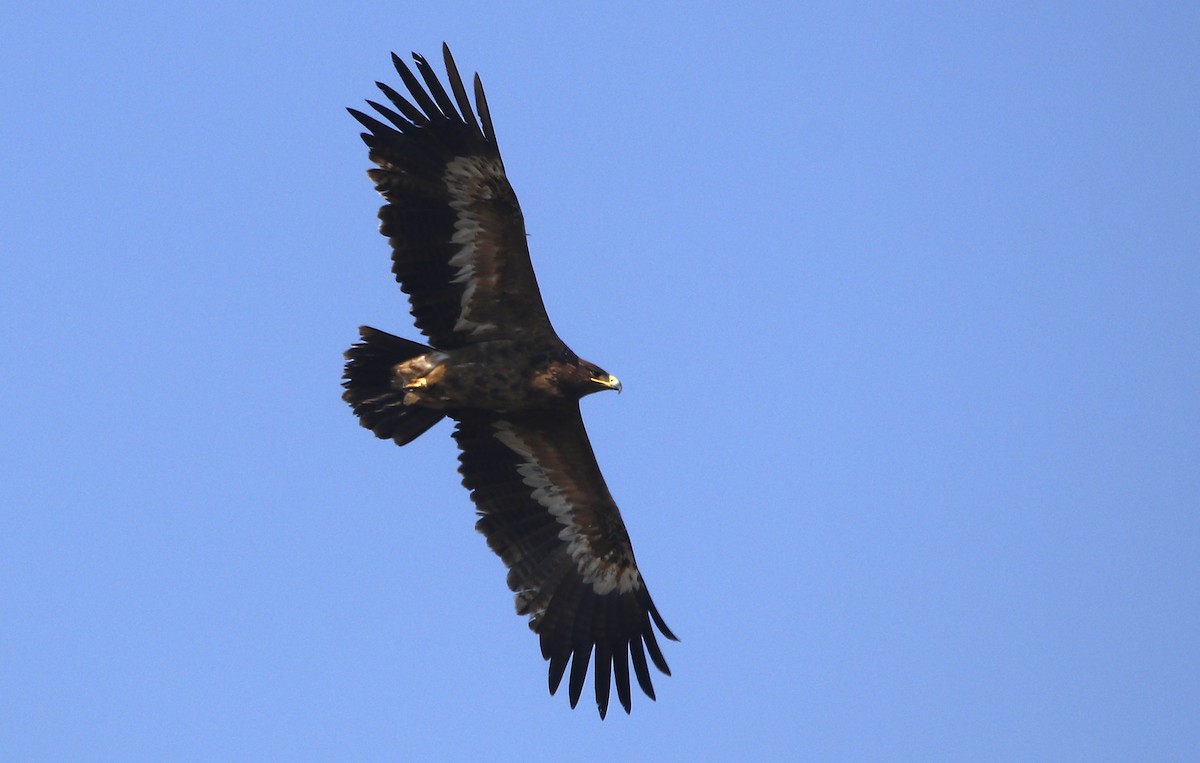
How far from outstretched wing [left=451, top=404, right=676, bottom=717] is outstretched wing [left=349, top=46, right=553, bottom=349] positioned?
4.94 ft

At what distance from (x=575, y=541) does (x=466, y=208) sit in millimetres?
3555

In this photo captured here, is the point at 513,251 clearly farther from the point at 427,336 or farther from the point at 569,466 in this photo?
the point at 569,466

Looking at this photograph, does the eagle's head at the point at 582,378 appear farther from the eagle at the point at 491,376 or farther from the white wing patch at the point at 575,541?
the white wing patch at the point at 575,541

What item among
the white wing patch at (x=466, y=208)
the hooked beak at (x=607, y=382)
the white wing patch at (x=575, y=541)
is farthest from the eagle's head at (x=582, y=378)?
the white wing patch at (x=575, y=541)

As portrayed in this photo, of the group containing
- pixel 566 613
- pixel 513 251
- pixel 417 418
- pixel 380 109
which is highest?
pixel 380 109

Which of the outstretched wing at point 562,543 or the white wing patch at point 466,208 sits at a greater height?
the white wing patch at point 466,208

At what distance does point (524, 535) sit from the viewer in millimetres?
15789

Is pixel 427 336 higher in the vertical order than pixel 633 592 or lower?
higher

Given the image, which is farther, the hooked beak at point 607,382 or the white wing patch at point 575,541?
the white wing patch at point 575,541

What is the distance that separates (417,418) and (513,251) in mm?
1746

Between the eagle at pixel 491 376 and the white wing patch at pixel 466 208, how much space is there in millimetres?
11

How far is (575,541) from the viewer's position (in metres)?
16.0

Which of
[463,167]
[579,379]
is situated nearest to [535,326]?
[579,379]

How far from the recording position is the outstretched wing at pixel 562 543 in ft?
51.0
